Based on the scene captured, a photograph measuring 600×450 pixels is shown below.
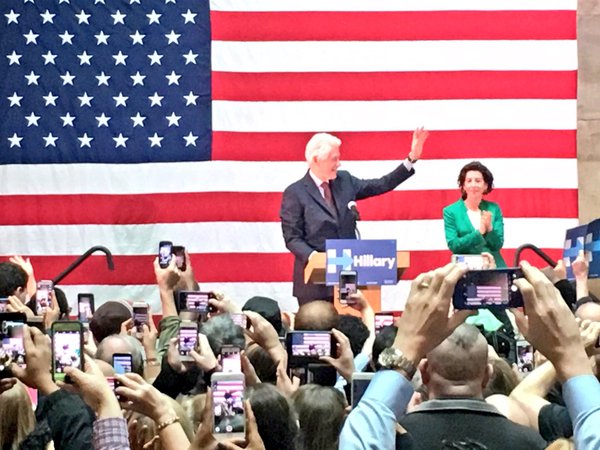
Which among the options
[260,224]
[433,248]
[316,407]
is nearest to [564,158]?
[433,248]

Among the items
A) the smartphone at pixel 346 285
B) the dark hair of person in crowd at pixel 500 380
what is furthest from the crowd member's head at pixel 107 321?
the dark hair of person in crowd at pixel 500 380

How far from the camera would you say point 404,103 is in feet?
35.8

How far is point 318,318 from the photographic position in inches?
222

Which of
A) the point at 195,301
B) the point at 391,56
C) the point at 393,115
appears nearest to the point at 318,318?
the point at 195,301

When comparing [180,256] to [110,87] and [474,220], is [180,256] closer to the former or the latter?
[474,220]

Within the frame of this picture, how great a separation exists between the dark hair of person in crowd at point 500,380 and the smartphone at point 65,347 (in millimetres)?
1483

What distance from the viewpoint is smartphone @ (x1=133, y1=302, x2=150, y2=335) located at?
6.42 meters

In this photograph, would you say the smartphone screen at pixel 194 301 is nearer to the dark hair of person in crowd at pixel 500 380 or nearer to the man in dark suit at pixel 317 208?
the dark hair of person in crowd at pixel 500 380

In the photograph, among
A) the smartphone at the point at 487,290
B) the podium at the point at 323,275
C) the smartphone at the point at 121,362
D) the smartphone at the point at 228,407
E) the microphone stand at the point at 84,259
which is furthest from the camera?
the microphone stand at the point at 84,259

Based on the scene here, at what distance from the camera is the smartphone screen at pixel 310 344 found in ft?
14.8

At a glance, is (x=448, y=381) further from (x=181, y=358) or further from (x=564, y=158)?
(x=564, y=158)

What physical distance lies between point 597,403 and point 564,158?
29.5 feet

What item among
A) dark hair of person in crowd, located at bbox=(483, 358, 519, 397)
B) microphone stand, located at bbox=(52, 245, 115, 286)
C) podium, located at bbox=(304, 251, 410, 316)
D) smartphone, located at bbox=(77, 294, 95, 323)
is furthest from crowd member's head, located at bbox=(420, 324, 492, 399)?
microphone stand, located at bbox=(52, 245, 115, 286)

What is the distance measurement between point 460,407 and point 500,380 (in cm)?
143
